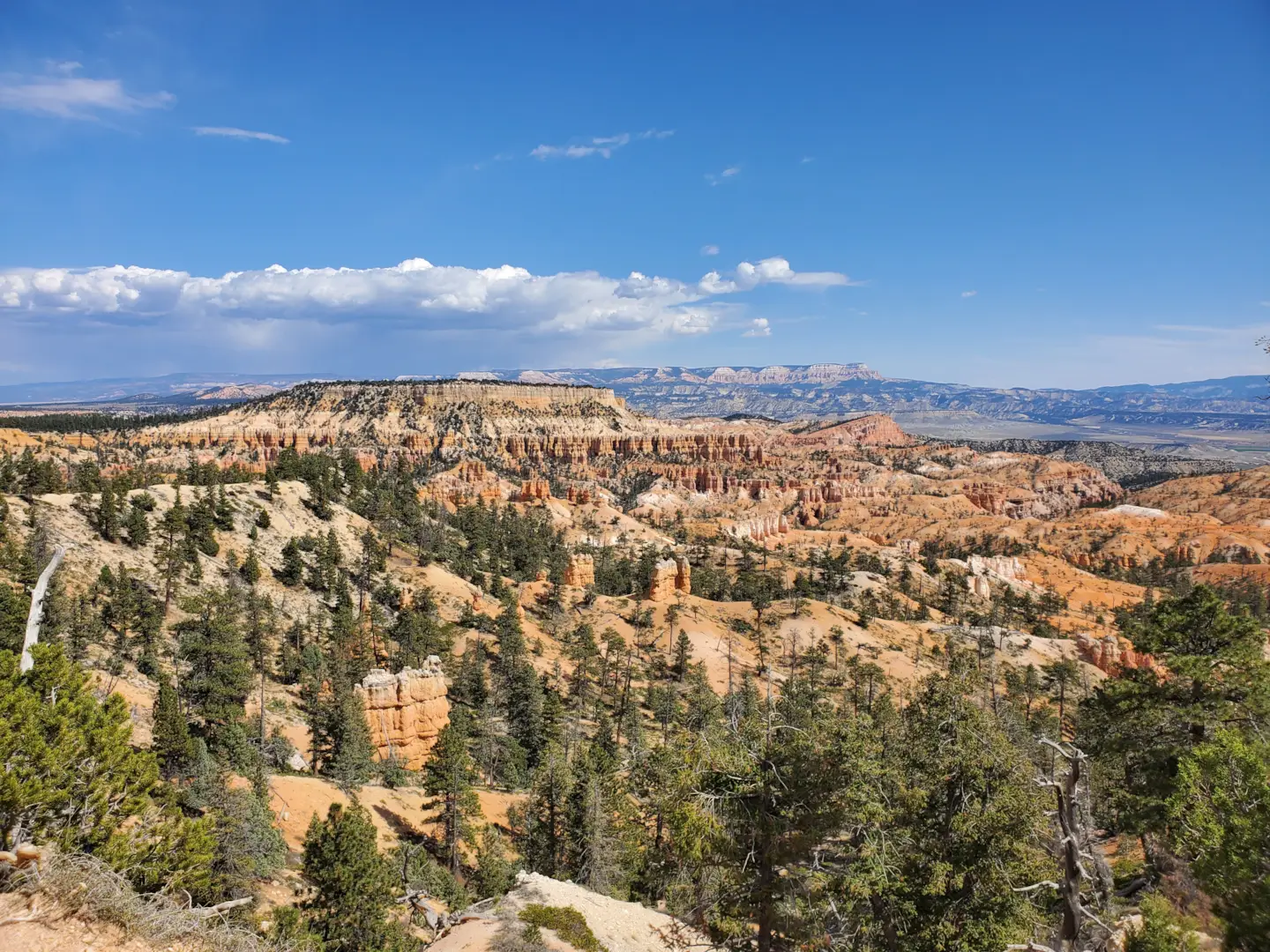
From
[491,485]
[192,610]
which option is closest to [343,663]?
[192,610]

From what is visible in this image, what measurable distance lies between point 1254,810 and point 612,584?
82.6 m

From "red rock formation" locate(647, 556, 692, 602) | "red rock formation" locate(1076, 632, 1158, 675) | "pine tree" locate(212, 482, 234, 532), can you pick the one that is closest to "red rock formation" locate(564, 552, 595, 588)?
"red rock formation" locate(647, 556, 692, 602)

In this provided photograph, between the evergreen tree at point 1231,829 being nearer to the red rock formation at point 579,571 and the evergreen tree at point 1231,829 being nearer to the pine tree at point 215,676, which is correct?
the pine tree at point 215,676

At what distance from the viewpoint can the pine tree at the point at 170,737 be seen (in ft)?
82.6

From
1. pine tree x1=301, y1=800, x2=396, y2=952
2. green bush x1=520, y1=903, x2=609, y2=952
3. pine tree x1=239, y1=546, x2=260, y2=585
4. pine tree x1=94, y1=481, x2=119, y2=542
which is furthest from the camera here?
pine tree x1=239, y1=546, x2=260, y2=585

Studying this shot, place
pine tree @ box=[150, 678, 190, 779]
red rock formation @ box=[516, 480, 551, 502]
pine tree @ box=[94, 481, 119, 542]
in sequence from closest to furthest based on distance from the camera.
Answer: pine tree @ box=[150, 678, 190, 779]
pine tree @ box=[94, 481, 119, 542]
red rock formation @ box=[516, 480, 551, 502]

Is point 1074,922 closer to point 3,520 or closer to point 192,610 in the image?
point 192,610

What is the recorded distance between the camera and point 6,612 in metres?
30.0

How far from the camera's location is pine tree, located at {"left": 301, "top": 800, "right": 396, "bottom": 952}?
20641mm

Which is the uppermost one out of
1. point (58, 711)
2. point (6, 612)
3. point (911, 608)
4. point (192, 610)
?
point (58, 711)

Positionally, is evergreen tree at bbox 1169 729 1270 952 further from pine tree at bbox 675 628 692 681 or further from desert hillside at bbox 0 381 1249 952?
pine tree at bbox 675 628 692 681

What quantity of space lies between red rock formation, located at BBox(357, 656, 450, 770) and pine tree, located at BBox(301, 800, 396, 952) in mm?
20674

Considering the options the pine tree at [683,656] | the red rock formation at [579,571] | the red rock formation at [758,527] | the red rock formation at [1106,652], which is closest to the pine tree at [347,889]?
the pine tree at [683,656]

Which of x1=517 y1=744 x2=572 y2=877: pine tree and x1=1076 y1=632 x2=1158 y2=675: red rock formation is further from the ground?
x1=517 y1=744 x2=572 y2=877: pine tree
